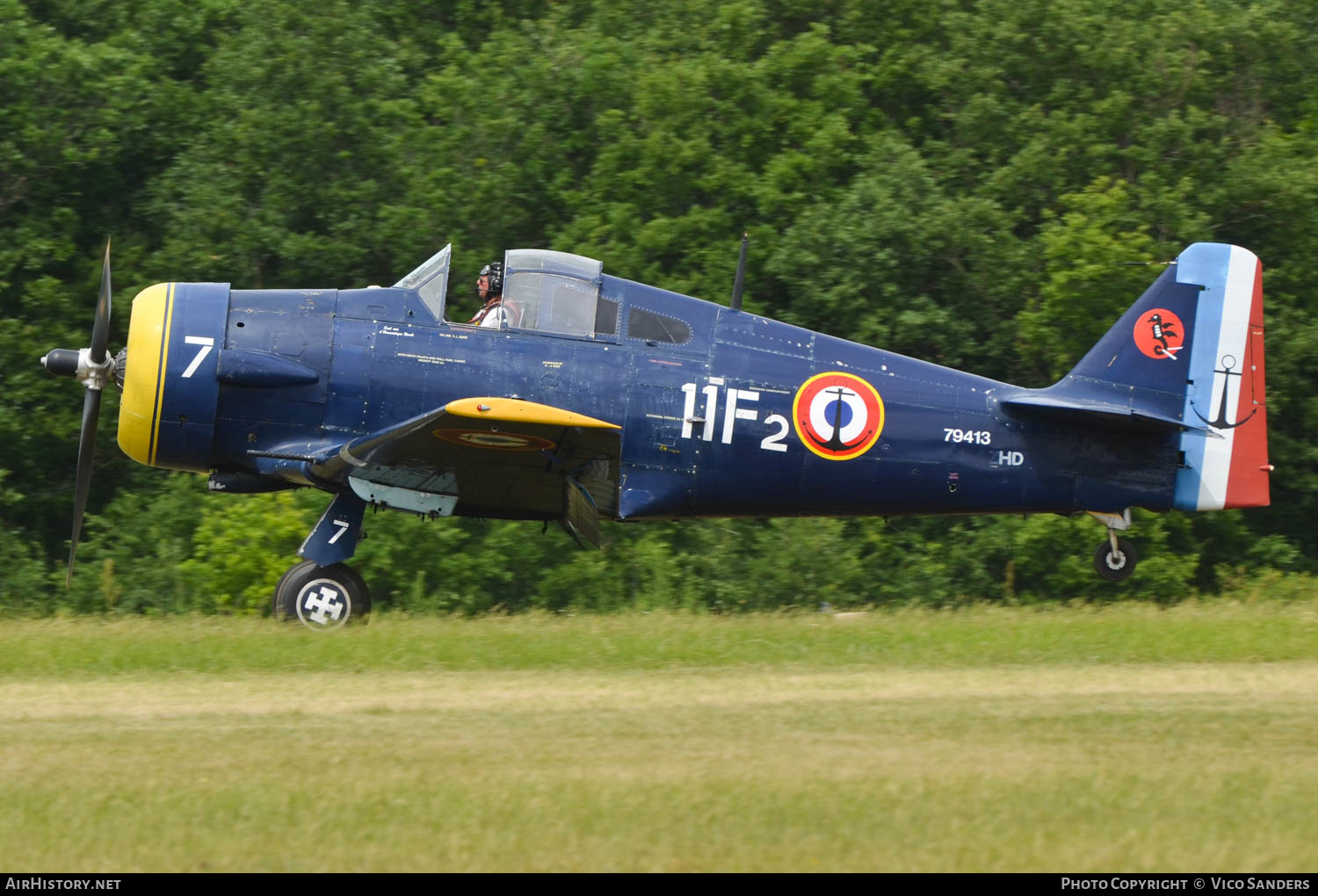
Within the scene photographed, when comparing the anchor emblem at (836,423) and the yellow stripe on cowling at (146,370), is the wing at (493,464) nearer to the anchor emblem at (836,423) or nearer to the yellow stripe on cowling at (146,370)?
the yellow stripe on cowling at (146,370)

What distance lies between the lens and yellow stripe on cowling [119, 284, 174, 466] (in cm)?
972

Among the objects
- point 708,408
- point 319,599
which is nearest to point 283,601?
point 319,599

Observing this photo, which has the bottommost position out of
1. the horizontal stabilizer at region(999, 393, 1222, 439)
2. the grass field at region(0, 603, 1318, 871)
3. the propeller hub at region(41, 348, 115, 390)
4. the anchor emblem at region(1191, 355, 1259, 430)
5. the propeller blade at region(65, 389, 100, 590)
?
the grass field at region(0, 603, 1318, 871)

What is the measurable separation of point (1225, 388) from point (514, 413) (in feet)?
18.2

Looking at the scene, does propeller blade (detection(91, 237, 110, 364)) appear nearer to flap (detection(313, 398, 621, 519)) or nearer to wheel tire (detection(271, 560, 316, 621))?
flap (detection(313, 398, 621, 519))

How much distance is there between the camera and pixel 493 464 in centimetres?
970

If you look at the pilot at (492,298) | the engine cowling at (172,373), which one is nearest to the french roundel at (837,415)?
the pilot at (492,298)

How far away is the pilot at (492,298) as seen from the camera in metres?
10.2

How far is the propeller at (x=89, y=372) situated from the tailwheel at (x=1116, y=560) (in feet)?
24.0

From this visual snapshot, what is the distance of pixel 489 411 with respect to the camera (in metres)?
8.67

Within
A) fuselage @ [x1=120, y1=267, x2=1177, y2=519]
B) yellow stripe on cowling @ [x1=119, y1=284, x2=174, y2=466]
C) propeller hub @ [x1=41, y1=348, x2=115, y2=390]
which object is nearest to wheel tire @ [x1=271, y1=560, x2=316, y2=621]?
fuselage @ [x1=120, y1=267, x2=1177, y2=519]

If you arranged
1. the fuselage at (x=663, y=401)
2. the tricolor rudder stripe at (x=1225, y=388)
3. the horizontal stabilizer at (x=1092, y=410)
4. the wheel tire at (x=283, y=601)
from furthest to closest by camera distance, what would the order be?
the tricolor rudder stripe at (x=1225, y=388) → the horizontal stabilizer at (x=1092, y=410) → the wheel tire at (x=283, y=601) → the fuselage at (x=663, y=401)

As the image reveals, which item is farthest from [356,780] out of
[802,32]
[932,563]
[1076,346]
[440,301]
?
[802,32]

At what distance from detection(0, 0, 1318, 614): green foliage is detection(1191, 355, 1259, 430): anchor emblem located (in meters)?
3.97
